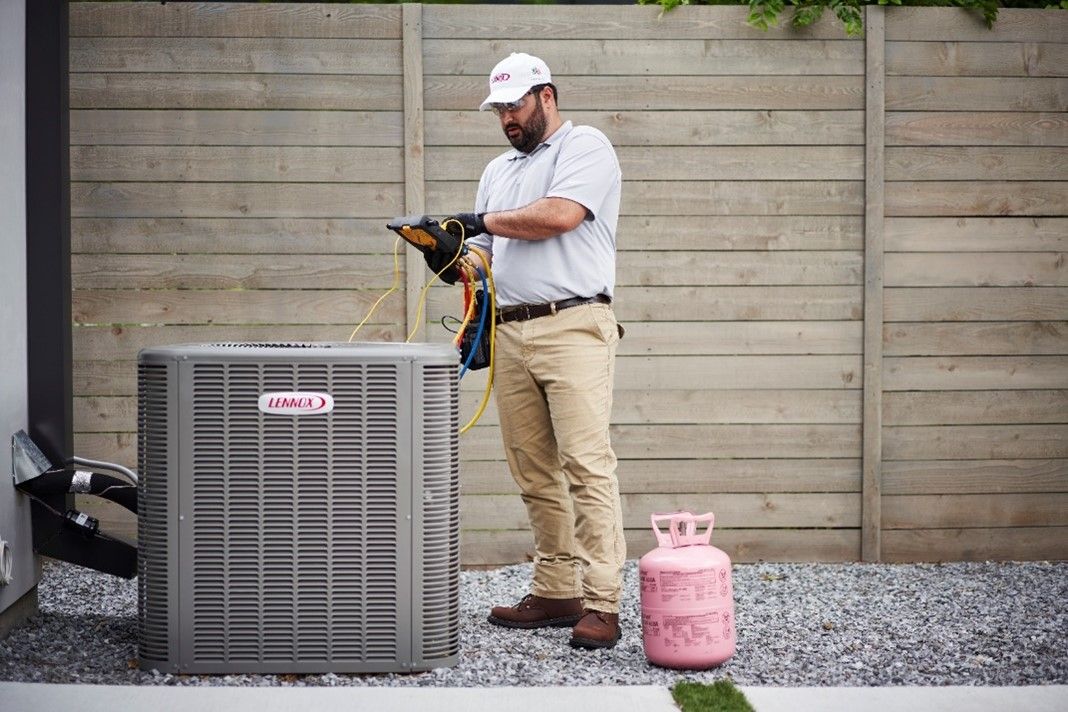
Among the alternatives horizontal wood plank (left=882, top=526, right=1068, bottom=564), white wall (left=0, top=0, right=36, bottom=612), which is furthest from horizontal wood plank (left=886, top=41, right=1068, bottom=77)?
white wall (left=0, top=0, right=36, bottom=612)

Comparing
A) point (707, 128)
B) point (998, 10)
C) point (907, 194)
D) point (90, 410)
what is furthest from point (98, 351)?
point (998, 10)

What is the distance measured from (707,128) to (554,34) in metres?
0.70

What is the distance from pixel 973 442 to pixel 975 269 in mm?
689

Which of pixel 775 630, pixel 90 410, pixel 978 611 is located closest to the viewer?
pixel 775 630

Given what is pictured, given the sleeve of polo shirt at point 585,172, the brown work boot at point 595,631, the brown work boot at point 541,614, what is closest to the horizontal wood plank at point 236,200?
the sleeve of polo shirt at point 585,172

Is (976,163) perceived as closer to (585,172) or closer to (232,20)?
(585,172)

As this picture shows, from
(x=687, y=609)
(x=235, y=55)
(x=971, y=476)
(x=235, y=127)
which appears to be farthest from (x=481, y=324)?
(x=971, y=476)

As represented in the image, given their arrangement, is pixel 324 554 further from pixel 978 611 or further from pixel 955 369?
pixel 955 369

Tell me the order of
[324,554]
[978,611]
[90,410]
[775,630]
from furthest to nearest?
[90,410] → [978,611] → [775,630] → [324,554]

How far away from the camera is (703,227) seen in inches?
195

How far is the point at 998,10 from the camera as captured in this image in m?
4.98

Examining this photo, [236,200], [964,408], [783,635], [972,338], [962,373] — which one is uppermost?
[236,200]

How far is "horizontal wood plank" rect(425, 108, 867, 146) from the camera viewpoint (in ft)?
16.0

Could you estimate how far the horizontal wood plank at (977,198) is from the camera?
4980 millimetres
